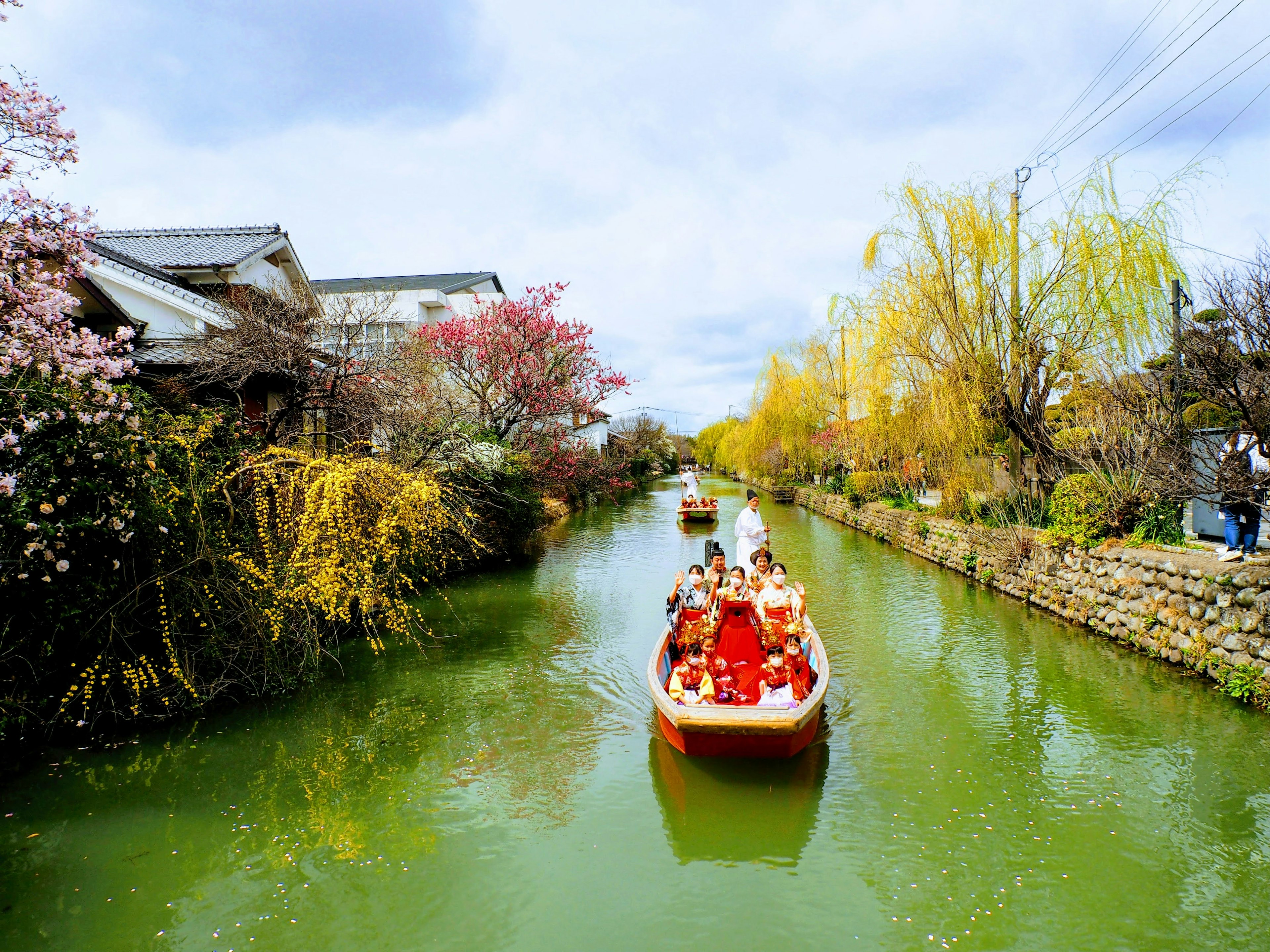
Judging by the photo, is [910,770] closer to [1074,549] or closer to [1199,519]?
[1074,549]

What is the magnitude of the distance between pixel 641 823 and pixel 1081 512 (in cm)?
891

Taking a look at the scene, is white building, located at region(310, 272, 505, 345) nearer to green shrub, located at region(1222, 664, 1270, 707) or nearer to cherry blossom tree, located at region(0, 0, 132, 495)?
cherry blossom tree, located at region(0, 0, 132, 495)

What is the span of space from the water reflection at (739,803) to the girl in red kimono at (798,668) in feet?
2.16

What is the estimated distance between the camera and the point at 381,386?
11086 millimetres

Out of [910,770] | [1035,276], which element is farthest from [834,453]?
[910,770]

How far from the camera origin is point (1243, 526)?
28.0 ft

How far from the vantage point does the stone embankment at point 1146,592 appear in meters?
7.61

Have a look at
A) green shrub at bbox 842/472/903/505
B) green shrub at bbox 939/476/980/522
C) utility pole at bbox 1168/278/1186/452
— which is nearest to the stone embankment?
green shrub at bbox 939/476/980/522

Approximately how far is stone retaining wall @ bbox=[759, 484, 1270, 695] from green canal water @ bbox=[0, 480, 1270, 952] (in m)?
0.44

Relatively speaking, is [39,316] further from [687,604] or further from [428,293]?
[428,293]

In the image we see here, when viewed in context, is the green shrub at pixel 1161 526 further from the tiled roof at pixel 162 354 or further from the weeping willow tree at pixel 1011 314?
the tiled roof at pixel 162 354

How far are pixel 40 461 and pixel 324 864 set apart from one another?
3715 millimetres

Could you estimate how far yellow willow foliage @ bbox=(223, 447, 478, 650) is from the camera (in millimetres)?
7539

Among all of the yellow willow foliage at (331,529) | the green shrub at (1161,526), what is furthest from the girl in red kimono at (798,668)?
the green shrub at (1161,526)
